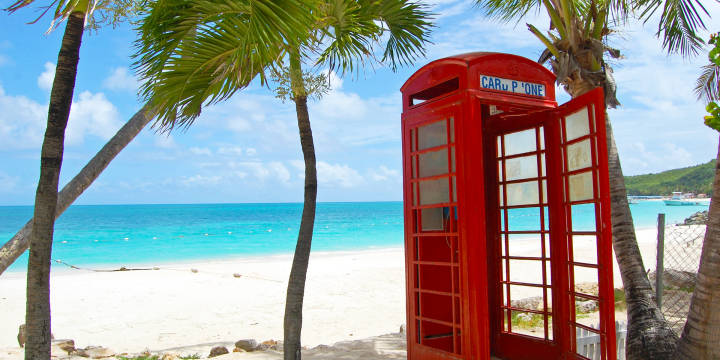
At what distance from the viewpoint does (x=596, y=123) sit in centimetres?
398

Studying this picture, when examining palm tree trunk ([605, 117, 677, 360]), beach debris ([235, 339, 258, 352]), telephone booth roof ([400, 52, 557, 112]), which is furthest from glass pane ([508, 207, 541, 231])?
telephone booth roof ([400, 52, 557, 112])

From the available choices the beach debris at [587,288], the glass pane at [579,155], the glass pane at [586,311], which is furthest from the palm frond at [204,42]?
the beach debris at [587,288]

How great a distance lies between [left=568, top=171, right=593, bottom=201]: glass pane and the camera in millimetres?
4137

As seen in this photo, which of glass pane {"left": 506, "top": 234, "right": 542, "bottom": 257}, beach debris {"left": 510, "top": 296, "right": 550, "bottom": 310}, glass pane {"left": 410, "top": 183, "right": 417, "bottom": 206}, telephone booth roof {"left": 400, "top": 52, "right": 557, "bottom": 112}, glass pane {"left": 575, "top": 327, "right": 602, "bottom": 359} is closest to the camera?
telephone booth roof {"left": 400, "top": 52, "right": 557, "bottom": 112}

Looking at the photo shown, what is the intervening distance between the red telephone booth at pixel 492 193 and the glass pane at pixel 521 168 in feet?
0.03

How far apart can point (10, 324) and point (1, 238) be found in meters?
48.3

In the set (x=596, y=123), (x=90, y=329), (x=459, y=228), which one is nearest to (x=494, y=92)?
(x=596, y=123)

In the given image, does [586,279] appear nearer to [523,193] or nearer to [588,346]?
[588,346]

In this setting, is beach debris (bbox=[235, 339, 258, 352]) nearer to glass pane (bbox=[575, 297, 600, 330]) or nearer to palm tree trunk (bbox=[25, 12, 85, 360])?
palm tree trunk (bbox=[25, 12, 85, 360])

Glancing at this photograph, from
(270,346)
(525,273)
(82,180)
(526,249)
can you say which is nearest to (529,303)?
(270,346)

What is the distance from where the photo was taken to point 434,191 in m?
4.64

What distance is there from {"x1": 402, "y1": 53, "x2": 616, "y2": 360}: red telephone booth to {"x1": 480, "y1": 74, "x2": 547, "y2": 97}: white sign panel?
1 cm

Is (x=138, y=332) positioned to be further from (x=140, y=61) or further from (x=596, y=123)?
(x=596, y=123)

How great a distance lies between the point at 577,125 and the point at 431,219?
1.50m
